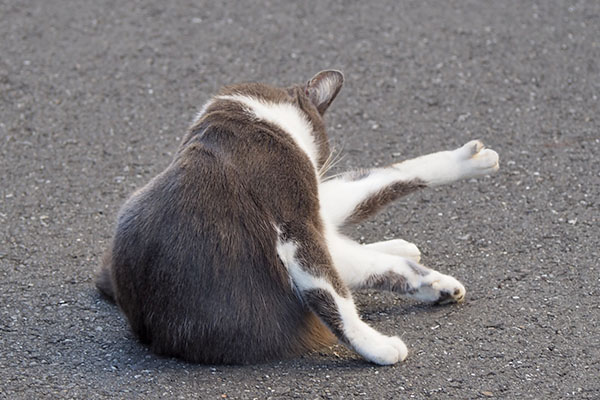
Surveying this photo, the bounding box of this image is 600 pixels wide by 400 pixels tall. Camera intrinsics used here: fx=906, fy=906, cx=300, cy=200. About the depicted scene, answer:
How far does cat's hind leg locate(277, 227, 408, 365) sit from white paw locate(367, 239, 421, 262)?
68cm

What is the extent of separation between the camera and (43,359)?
10.7ft

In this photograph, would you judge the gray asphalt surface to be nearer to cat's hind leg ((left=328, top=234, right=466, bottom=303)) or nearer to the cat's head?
cat's hind leg ((left=328, top=234, right=466, bottom=303))

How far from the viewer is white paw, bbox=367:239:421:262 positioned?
3790mm

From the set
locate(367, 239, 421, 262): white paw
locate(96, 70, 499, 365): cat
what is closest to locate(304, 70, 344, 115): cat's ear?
locate(96, 70, 499, 365): cat

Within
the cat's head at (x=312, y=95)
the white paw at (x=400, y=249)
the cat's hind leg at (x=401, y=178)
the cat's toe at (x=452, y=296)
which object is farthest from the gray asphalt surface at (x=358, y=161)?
the cat's head at (x=312, y=95)

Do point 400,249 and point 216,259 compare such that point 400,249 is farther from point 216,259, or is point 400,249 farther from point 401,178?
point 216,259

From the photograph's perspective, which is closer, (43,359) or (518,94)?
(43,359)

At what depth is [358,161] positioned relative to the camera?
15.6 ft

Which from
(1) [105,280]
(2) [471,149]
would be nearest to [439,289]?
(2) [471,149]

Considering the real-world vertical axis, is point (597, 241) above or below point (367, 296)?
above

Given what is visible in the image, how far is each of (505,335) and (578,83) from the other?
2506 millimetres

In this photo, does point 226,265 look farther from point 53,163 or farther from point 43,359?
point 53,163

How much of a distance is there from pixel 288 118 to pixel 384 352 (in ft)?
3.40

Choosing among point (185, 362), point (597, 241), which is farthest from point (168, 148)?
point (597, 241)
